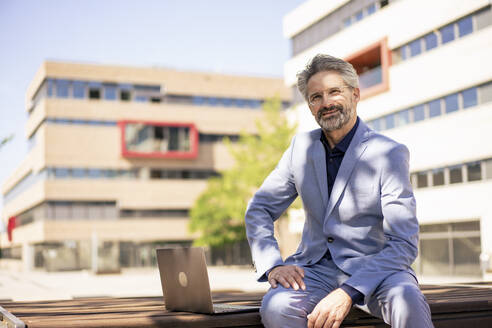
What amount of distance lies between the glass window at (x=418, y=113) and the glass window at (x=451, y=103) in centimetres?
158

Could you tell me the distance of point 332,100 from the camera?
12.2 feet

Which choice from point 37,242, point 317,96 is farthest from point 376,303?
point 37,242

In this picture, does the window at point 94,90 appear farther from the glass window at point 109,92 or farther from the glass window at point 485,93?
the glass window at point 485,93

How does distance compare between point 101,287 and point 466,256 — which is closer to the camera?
point 101,287

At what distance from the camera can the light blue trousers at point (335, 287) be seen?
3164 mm

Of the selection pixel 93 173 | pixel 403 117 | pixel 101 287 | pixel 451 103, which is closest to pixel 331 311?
pixel 101 287

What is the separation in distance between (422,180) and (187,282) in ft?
92.7

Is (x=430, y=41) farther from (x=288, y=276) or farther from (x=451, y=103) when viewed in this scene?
(x=288, y=276)

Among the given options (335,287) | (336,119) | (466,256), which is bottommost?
(466,256)

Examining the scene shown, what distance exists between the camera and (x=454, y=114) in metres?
28.1

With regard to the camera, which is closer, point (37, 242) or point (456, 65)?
point (456, 65)

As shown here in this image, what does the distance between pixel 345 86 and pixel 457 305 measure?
1361 millimetres

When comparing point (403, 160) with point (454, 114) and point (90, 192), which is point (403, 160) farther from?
point (90, 192)

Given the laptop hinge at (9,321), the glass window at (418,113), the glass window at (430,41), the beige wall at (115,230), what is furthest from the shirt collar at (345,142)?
the beige wall at (115,230)
